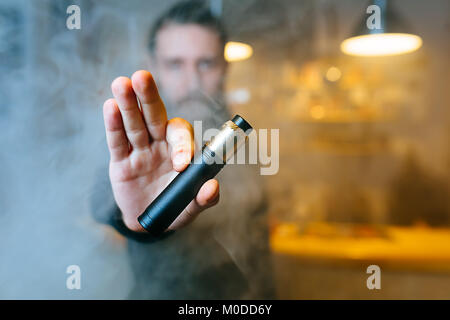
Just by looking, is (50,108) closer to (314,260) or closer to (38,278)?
(38,278)

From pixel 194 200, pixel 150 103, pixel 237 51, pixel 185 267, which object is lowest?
pixel 185 267

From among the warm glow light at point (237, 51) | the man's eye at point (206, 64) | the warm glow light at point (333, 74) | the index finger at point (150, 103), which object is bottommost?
the index finger at point (150, 103)

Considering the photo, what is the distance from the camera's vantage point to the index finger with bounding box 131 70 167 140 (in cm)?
45

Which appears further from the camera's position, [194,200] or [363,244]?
[363,244]

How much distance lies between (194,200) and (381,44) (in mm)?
450

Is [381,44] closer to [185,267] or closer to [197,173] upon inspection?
[197,173]

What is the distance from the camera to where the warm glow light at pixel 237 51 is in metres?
0.59

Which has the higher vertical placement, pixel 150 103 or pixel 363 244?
pixel 150 103

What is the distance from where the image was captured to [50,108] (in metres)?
0.61

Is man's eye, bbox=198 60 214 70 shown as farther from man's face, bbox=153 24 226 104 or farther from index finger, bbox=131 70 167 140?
index finger, bbox=131 70 167 140

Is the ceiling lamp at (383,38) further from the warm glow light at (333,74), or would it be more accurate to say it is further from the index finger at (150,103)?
the index finger at (150,103)

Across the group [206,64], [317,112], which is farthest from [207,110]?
[317,112]

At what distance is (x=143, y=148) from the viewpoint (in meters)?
0.53

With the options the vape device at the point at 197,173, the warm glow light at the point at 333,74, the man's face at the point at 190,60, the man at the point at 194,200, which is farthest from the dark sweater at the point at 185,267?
the warm glow light at the point at 333,74
